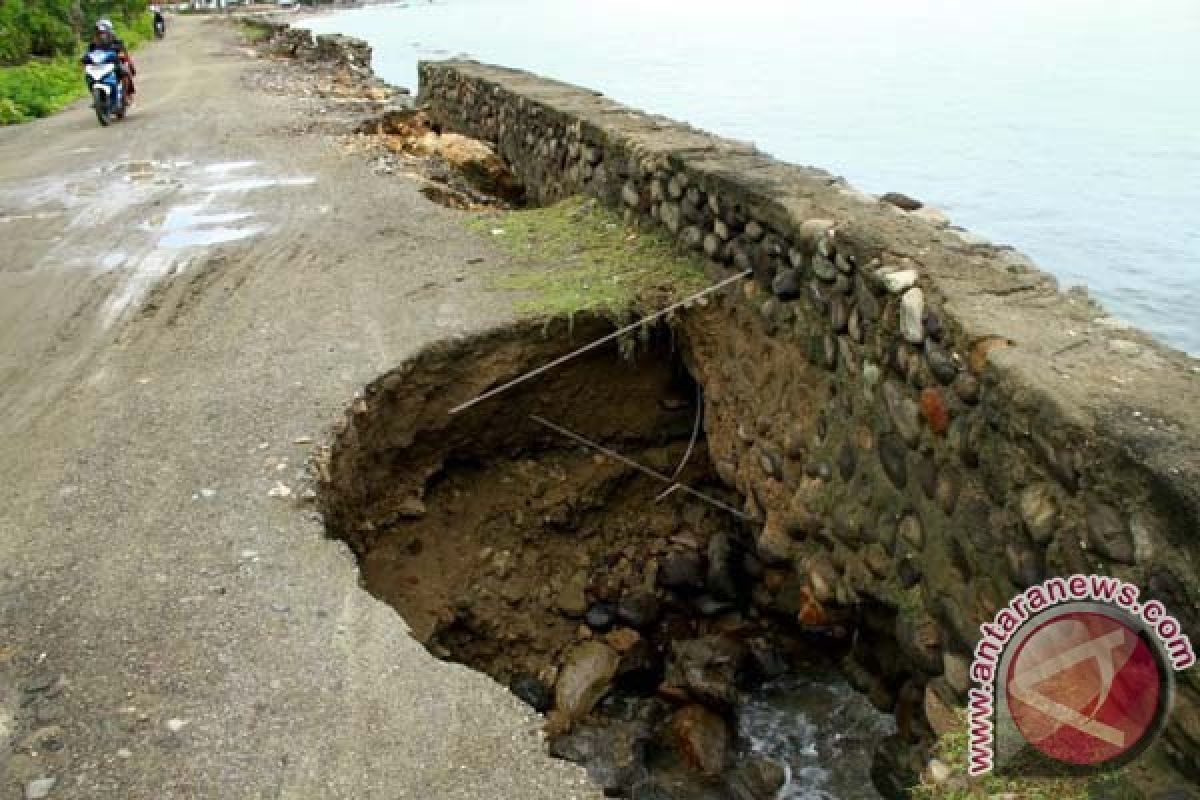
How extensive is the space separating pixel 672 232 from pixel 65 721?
4.27m

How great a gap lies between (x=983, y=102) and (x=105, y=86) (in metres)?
14.2

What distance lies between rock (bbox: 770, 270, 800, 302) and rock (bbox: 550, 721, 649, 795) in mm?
2082

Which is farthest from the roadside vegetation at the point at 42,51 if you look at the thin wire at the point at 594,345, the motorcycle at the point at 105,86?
the thin wire at the point at 594,345

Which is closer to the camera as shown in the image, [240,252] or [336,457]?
[336,457]

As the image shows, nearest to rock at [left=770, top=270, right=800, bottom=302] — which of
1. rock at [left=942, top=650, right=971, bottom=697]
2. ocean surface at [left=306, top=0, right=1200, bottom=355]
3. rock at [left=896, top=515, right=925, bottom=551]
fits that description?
rock at [left=896, top=515, right=925, bottom=551]

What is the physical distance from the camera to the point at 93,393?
5188 millimetres

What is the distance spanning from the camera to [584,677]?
507 centimetres

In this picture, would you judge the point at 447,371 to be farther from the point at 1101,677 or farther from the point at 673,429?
the point at 1101,677

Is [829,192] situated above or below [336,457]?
above

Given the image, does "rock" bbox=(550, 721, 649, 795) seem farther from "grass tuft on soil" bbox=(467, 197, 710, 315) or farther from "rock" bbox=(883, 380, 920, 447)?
"grass tuft on soil" bbox=(467, 197, 710, 315)

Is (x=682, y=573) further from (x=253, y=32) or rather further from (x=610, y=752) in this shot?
(x=253, y=32)

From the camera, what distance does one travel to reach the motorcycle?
13.6 meters

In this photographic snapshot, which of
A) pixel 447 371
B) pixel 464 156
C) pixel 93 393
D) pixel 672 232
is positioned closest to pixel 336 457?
pixel 447 371

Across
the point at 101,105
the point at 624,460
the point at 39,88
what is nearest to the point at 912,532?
the point at 624,460
